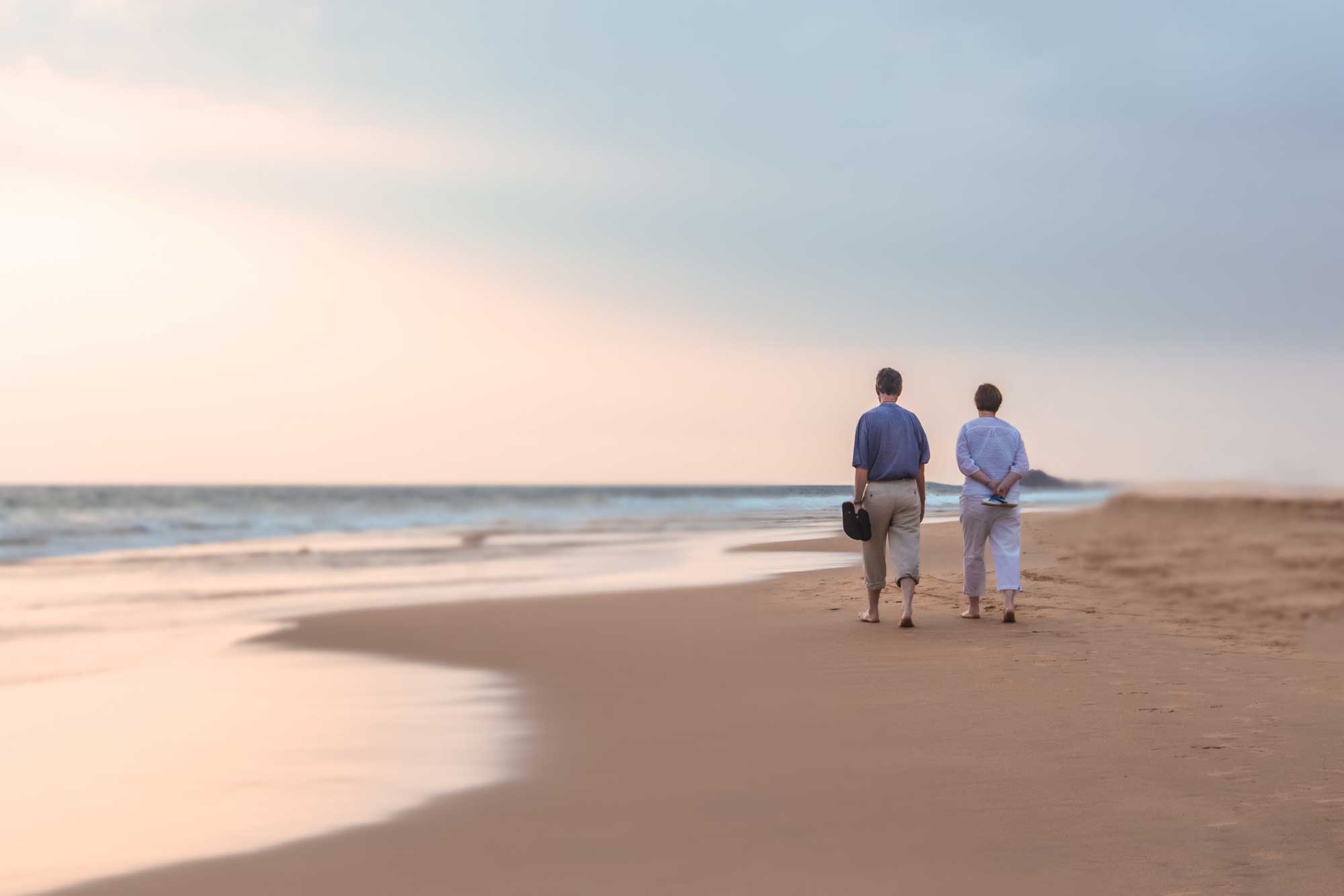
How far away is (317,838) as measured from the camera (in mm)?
3736

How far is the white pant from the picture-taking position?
832 cm

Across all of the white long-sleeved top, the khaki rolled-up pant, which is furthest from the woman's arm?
the khaki rolled-up pant

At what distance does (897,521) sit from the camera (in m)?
8.30

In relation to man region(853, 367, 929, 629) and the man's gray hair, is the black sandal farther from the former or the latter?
the man's gray hair

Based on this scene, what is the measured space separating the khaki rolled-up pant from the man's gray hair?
0.65 meters

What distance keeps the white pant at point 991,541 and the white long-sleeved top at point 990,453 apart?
11 cm

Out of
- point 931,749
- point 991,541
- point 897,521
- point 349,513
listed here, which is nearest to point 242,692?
point 931,749

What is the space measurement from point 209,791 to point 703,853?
1963mm

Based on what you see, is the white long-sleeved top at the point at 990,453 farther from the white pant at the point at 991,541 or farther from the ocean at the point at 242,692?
the ocean at the point at 242,692

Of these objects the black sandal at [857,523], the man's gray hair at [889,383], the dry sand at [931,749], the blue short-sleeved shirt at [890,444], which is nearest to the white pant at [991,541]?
the dry sand at [931,749]

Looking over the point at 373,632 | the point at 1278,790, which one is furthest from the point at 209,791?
the point at 373,632

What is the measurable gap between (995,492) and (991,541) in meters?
0.35

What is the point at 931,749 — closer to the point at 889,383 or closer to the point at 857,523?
the point at 857,523

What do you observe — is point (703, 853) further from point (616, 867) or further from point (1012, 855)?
point (1012, 855)
